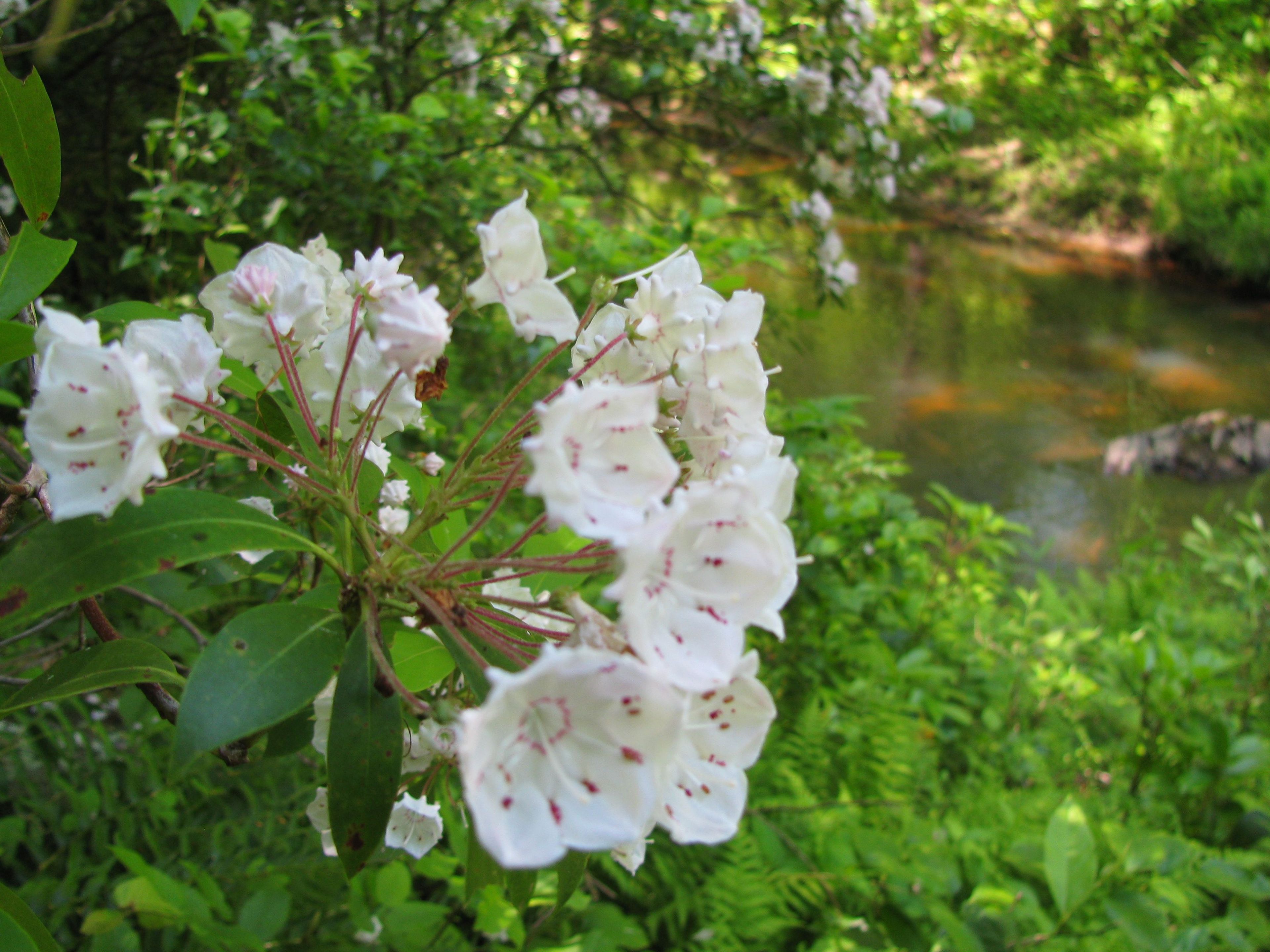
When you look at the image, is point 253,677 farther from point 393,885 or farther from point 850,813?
point 850,813

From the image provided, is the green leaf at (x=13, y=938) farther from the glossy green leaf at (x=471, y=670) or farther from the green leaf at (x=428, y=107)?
the green leaf at (x=428, y=107)

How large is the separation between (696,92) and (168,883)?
2.64 m

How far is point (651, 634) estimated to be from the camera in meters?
0.55

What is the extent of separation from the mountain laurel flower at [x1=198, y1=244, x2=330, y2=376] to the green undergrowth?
29 centimetres

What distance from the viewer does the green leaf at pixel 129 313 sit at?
2.57 ft

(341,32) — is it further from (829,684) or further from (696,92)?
(829,684)

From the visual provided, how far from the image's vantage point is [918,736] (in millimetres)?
2398

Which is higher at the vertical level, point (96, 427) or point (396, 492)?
point (96, 427)

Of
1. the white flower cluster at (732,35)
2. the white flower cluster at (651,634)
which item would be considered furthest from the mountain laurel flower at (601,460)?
the white flower cluster at (732,35)

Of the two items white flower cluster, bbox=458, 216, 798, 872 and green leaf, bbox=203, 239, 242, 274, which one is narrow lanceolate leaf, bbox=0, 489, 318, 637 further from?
green leaf, bbox=203, 239, 242, 274

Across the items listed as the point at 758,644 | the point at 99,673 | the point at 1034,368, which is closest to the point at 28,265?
the point at 99,673

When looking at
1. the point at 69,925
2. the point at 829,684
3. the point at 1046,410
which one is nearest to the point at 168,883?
the point at 69,925

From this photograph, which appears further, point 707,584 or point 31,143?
point 31,143

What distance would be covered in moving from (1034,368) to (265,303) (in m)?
6.69
